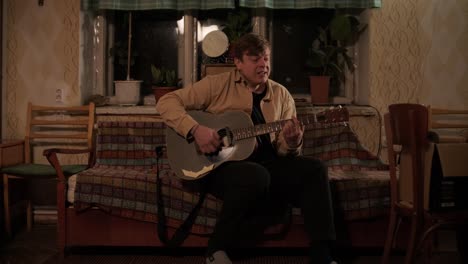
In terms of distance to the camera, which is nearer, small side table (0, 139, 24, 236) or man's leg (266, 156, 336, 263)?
man's leg (266, 156, 336, 263)

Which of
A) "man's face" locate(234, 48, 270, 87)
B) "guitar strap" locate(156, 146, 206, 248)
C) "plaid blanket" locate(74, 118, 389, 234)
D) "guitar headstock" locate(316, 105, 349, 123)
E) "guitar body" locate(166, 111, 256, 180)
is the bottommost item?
"guitar strap" locate(156, 146, 206, 248)

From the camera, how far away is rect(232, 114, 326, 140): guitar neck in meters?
2.15

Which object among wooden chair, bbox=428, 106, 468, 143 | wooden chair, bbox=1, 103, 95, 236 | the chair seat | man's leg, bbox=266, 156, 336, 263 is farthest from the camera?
wooden chair, bbox=428, 106, 468, 143

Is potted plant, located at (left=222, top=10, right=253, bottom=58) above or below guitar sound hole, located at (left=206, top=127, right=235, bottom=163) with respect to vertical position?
above

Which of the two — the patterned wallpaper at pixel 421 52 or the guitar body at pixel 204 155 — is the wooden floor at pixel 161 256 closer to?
the guitar body at pixel 204 155

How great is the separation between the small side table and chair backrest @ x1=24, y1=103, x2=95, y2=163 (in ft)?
0.19

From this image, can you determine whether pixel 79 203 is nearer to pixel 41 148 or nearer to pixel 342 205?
pixel 41 148

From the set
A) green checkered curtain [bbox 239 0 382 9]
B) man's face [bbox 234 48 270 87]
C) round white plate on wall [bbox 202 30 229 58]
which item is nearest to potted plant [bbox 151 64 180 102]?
round white plate on wall [bbox 202 30 229 58]

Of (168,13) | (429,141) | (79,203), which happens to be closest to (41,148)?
(79,203)

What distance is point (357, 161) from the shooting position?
292 centimetres

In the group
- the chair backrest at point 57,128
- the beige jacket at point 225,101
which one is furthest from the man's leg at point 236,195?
the chair backrest at point 57,128

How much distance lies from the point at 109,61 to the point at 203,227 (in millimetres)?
1777

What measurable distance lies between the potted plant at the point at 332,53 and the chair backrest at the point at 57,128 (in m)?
1.53

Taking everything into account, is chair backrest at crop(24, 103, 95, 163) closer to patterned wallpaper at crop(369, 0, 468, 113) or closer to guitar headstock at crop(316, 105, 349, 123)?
guitar headstock at crop(316, 105, 349, 123)
